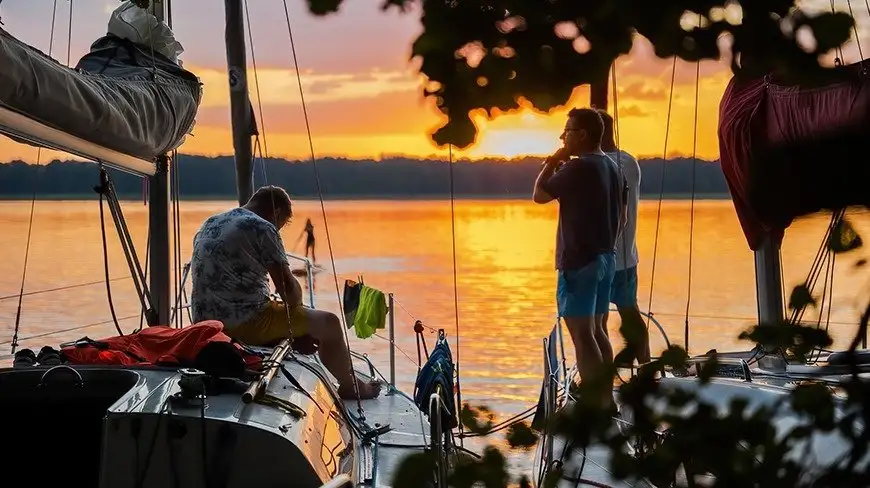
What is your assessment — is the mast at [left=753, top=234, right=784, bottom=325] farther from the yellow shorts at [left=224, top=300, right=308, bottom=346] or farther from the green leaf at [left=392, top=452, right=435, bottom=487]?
the green leaf at [left=392, top=452, right=435, bottom=487]

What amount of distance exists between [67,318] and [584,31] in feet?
64.3

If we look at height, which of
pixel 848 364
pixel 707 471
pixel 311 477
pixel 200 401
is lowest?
pixel 311 477

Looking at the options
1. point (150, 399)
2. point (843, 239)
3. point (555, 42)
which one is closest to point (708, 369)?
point (843, 239)

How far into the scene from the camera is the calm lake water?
11000 mm

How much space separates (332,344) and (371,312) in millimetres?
2357

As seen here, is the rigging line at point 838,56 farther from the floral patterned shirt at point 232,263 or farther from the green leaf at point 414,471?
the floral patterned shirt at point 232,263

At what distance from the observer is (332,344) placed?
244 inches

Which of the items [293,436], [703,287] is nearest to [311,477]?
[293,436]

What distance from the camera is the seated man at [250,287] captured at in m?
6.07

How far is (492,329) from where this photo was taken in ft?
62.4

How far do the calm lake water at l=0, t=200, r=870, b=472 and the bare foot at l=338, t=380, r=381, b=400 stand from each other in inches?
30.1

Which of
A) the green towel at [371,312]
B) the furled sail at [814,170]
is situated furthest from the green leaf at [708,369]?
the green towel at [371,312]

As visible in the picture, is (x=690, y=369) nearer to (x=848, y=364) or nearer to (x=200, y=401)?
(x=848, y=364)

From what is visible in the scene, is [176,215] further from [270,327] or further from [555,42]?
[555,42]
